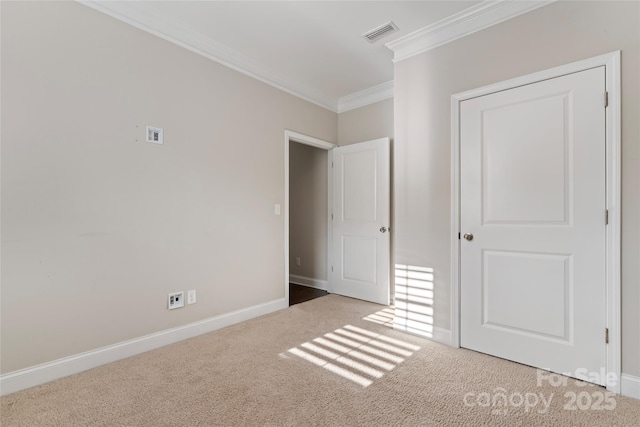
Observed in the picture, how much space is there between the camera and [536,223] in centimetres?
208

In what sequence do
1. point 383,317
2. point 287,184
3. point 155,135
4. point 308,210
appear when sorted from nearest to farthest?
point 155,135, point 383,317, point 287,184, point 308,210

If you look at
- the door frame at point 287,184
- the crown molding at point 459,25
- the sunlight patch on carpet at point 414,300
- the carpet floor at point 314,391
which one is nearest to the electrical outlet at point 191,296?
the carpet floor at point 314,391

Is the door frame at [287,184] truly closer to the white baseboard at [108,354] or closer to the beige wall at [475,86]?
the white baseboard at [108,354]

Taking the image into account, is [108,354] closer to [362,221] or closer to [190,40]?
[190,40]

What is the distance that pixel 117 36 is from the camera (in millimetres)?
2213

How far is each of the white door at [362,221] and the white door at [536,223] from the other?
1243mm

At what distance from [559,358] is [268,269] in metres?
2.58

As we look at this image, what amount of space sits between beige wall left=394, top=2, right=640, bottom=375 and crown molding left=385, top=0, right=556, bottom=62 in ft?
0.17

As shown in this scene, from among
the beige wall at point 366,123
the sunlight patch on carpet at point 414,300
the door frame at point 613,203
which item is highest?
the beige wall at point 366,123

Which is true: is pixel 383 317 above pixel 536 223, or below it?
below

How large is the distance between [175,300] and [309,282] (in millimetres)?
2339

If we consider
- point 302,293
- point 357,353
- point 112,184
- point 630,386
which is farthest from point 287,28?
point 630,386

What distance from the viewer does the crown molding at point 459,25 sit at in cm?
215

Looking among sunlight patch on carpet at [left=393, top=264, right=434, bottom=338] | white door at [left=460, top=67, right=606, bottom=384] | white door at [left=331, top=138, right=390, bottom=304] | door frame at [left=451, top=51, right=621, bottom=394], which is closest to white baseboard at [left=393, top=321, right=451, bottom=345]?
sunlight patch on carpet at [left=393, top=264, right=434, bottom=338]
